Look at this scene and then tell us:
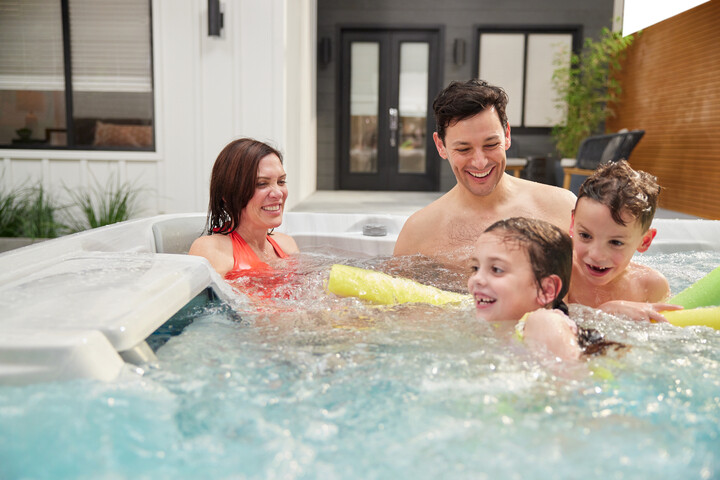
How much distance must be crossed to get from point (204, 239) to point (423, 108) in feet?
21.8

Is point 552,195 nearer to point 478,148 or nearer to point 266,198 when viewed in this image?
point 478,148

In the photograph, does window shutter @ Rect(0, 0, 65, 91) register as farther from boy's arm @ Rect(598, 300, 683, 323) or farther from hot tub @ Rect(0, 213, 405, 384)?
boy's arm @ Rect(598, 300, 683, 323)

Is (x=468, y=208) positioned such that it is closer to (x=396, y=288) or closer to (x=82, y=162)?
(x=396, y=288)

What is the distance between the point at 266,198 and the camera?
2.08 metres

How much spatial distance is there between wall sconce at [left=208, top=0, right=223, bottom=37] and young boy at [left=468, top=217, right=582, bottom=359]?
11.4ft

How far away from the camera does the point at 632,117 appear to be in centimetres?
704

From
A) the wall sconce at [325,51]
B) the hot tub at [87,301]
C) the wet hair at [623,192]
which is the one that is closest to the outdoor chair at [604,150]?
the wall sconce at [325,51]

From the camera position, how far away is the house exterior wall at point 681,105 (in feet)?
17.5

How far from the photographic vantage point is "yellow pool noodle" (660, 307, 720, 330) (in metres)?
1.39

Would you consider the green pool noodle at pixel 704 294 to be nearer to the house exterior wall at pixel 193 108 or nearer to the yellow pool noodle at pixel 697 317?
the yellow pool noodle at pixel 697 317

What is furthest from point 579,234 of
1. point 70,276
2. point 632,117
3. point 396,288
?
point 632,117

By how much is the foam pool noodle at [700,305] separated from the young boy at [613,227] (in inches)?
1.5

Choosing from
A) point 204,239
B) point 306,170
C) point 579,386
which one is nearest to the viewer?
point 579,386

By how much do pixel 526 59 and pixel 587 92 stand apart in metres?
1.03
